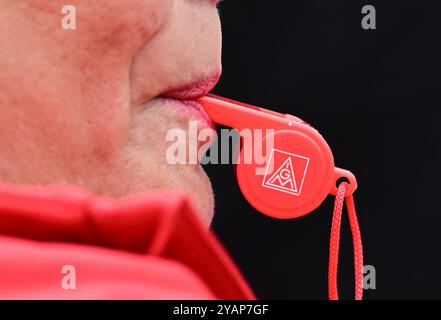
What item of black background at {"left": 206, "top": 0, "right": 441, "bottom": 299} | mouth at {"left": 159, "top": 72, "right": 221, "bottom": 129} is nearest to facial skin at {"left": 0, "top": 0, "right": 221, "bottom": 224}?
mouth at {"left": 159, "top": 72, "right": 221, "bottom": 129}

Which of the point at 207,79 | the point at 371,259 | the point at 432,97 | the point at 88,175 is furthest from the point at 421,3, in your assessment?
the point at 88,175

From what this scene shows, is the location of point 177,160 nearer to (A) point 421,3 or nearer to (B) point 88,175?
(B) point 88,175

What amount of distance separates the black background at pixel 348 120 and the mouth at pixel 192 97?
23.4 inches

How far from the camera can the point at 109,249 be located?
12.6 inches

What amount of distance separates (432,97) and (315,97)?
0.22 meters

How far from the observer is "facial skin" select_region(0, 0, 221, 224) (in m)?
0.45

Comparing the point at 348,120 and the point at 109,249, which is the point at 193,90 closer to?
the point at 109,249

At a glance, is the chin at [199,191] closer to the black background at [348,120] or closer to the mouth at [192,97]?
the mouth at [192,97]

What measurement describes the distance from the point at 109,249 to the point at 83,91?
165mm

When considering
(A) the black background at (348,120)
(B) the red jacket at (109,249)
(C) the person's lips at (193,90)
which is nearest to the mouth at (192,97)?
(C) the person's lips at (193,90)

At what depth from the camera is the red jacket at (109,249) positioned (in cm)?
30

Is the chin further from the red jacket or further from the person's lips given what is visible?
the red jacket

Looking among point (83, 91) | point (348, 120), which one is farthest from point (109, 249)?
point (348, 120)
